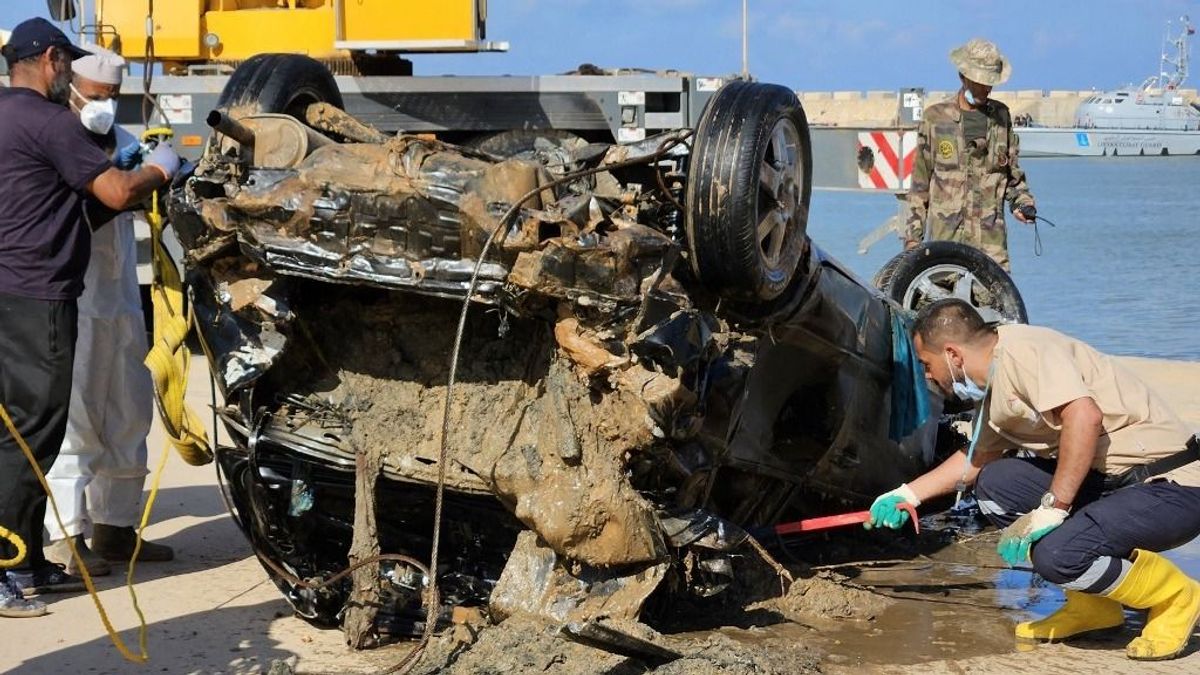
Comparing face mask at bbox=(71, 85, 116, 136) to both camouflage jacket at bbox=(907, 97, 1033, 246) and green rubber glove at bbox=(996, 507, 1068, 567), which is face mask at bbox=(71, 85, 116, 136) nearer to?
green rubber glove at bbox=(996, 507, 1068, 567)

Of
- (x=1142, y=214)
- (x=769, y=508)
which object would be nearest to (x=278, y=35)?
(x=769, y=508)

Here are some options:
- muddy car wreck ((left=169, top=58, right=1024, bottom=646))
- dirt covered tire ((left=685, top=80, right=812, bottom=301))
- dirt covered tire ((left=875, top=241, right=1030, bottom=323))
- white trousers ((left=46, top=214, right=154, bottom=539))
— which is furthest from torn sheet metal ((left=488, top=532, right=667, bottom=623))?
dirt covered tire ((left=875, top=241, right=1030, bottom=323))

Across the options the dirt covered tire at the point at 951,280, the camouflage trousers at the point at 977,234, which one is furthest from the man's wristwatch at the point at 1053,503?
the camouflage trousers at the point at 977,234

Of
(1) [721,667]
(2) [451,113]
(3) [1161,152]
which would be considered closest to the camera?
(1) [721,667]

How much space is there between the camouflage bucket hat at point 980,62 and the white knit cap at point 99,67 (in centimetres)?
485

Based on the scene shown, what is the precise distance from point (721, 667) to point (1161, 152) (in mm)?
59937

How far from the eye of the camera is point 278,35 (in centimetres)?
1075

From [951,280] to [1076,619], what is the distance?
2.41 meters

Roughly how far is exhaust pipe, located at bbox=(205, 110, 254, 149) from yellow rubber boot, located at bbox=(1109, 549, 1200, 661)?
124 inches

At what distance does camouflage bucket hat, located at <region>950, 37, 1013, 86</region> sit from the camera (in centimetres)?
845

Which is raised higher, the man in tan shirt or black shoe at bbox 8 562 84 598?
the man in tan shirt

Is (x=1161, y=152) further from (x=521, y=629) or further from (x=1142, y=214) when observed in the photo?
(x=521, y=629)

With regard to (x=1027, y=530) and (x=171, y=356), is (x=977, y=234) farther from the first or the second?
(x=171, y=356)

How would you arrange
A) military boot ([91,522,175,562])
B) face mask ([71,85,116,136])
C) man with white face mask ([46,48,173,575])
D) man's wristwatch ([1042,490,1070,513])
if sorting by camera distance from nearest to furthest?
man's wristwatch ([1042,490,1070,513])
face mask ([71,85,116,136])
man with white face mask ([46,48,173,575])
military boot ([91,522,175,562])
